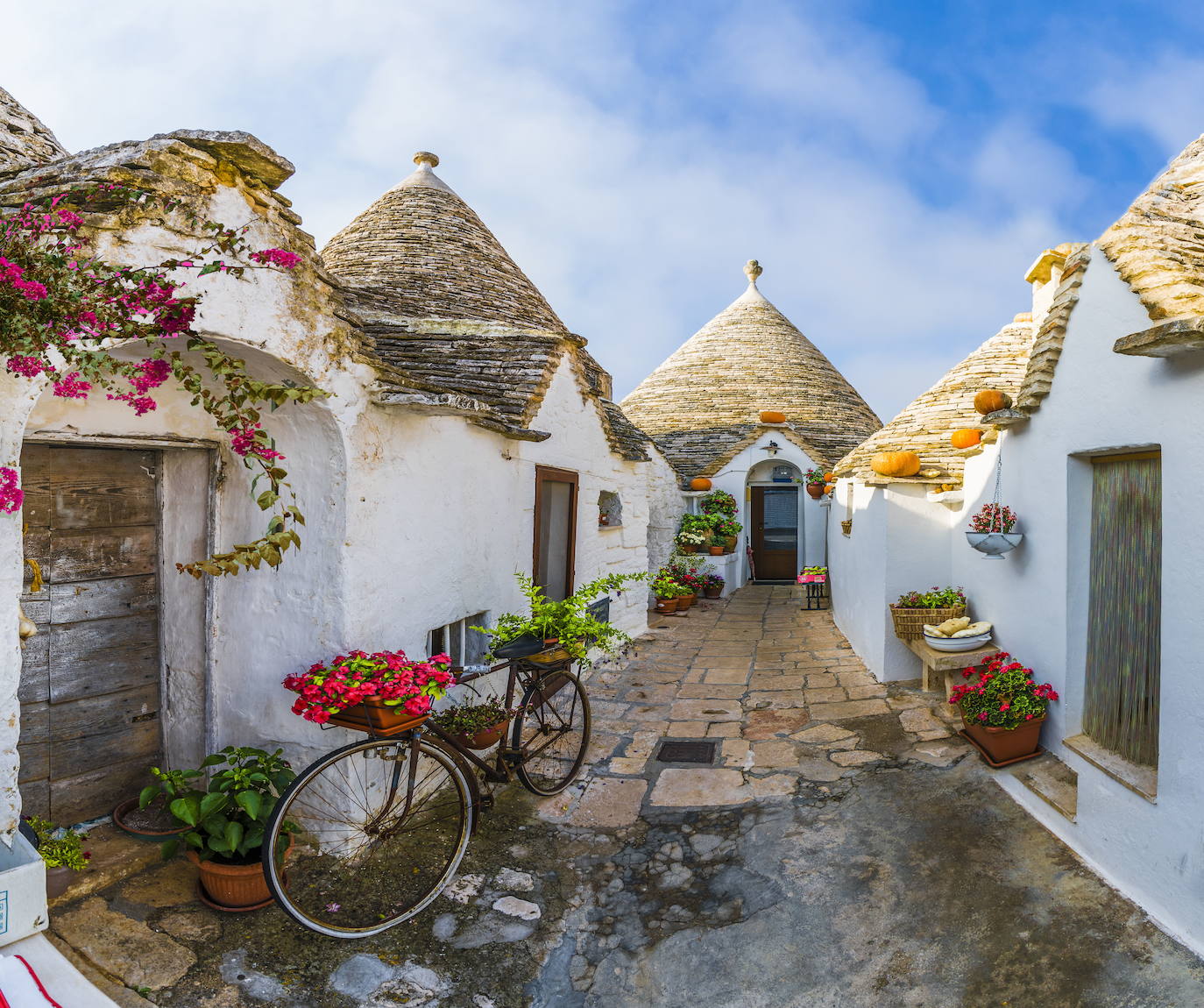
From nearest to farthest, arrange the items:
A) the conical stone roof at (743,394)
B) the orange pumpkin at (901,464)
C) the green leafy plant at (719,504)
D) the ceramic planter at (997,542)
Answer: the ceramic planter at (997,542)
the orange pumpkin at (901,464)
the green leafy plant at (719,504)
the conical stone roof at (743,394)

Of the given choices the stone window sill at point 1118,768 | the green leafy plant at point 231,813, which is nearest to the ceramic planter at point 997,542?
the stone window sill at point 1118,768

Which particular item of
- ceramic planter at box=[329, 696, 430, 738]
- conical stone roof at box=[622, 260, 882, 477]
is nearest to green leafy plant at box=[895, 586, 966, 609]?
ceramic planter at box=[329, 696, 430, 738]

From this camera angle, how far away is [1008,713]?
170 inches

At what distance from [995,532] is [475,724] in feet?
11.9

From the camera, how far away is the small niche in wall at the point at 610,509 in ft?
27.7

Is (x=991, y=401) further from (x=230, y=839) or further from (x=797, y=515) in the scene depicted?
(x=797, y=515)

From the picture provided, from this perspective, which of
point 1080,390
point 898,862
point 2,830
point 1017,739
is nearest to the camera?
point 2,830

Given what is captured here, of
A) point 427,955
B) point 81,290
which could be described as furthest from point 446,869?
point 81,290

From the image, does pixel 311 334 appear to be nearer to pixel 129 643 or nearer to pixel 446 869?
pixel 129 643

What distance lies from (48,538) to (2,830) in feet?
A: 4.59

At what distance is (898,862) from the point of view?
352 centimetres

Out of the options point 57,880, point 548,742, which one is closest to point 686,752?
point 548,742

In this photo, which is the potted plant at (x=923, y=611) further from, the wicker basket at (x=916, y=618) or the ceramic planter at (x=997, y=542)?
the ceramic planter at (x=997, y=542)

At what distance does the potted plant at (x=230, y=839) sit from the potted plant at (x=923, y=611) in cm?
503
